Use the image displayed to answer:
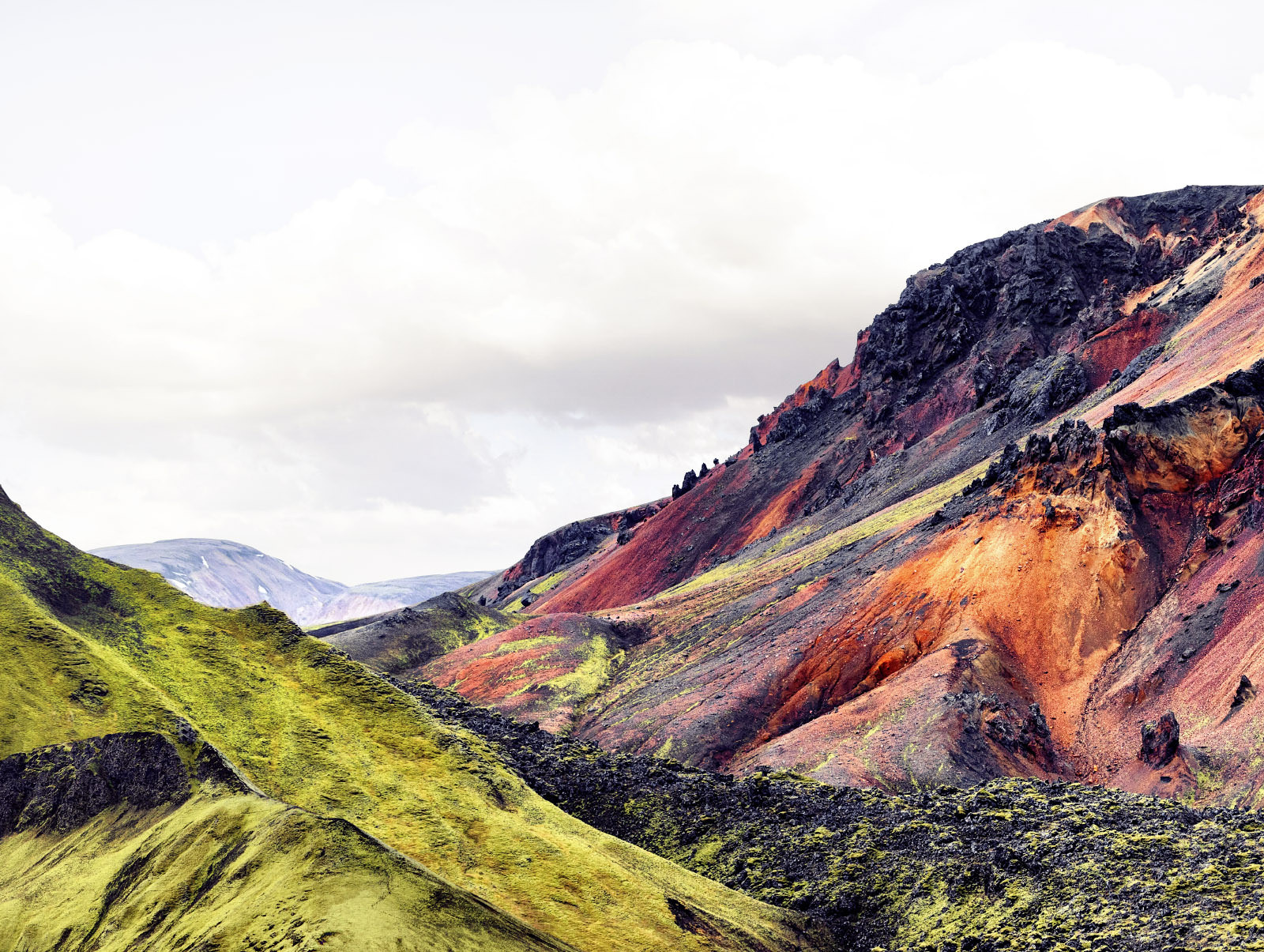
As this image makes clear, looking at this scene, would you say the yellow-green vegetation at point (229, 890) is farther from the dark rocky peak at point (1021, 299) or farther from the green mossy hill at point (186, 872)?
the dark rocky peak at point (1021, 299)

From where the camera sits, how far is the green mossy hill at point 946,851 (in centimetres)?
3606

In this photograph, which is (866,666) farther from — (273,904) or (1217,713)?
(273,904)

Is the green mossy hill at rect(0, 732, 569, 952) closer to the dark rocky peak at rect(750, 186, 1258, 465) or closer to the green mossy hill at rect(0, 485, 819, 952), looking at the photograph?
the green mossy hill at rect(0, 485, 819, 952)

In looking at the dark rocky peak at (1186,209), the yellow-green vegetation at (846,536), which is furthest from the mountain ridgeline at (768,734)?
the dark rocky peak at (1186,209)

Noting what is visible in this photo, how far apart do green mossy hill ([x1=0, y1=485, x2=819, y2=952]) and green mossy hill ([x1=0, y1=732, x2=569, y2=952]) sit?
2.13ft

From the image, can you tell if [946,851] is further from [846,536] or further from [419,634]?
[419,634]

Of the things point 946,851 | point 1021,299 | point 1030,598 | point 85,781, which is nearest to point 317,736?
point 85,781

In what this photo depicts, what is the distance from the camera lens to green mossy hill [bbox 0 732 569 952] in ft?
98.3

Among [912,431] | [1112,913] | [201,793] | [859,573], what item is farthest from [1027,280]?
[201,793]

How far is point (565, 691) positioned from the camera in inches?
3939

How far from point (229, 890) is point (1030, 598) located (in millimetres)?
66706

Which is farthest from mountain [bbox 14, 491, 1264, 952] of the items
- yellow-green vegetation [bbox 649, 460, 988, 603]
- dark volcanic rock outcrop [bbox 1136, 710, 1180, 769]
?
yellow-green vegetation [bbox 649, 460, 988, 603]

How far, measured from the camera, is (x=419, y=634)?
12331cm

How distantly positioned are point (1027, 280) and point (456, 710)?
124 meters
